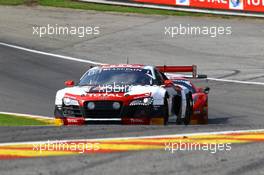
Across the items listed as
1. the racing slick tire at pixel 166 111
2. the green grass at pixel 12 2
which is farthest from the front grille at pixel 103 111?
the green grass at pixel 12 2

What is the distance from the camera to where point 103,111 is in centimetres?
1325

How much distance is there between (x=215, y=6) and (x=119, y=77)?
19607 mm

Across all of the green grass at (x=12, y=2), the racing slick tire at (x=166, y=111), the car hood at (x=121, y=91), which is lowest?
the racing slick tire at (x=166, y=111)

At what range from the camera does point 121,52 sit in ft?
91.1

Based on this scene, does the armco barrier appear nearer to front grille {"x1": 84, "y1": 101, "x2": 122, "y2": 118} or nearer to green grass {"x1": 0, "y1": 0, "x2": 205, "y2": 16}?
green grass {"x1": 0, "y1": 0, "x2": 205, "y2": 16}

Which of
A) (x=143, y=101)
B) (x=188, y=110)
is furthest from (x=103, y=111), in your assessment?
(x=188, y=110)

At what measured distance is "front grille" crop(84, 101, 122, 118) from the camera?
1321 cm

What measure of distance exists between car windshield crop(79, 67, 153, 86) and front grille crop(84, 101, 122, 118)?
1.02m

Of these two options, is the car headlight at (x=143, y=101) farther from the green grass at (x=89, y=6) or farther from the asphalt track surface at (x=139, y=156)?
the green grass at (x=89, y=6)

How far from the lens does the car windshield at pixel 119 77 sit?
1430cm

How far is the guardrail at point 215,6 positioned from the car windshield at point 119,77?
18.8 m

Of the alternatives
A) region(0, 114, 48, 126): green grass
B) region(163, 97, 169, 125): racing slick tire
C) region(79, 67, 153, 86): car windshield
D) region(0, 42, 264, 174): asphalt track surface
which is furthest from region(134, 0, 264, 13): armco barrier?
region(163, 97, 169, 125): racing slick tire

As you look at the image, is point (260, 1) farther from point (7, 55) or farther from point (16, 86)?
point (16, 86)

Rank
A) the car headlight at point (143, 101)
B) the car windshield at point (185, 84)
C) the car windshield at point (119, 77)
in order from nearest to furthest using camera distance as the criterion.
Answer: the car headlight at point (143, 101) < the car windshield at point (119, 77) < the car windshield at point (185, 84)
